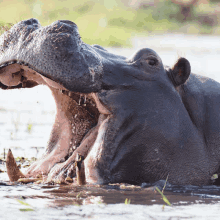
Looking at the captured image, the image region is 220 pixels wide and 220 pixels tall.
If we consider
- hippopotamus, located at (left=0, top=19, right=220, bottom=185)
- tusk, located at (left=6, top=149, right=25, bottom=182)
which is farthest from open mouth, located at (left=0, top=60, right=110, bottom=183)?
tusk, located at (left=6, top=149, right=25, bottom=182)

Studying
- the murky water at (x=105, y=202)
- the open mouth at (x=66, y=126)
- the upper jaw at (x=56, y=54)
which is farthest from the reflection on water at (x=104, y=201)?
the upper jaw at (x=56, y=54)

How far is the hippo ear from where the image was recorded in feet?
13.2

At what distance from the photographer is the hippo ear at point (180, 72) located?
4012 millimetres

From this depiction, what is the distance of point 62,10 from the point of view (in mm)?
33031

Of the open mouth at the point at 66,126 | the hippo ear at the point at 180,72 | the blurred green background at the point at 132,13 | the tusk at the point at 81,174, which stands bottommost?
the tusk at the point at 81,174

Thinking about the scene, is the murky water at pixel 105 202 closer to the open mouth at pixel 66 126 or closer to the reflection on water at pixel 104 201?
the reflection on water at pixel 104 201

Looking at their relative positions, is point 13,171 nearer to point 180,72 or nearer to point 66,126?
point 66,126

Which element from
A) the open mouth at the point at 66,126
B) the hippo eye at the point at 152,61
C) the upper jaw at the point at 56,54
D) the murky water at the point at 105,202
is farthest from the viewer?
the hippo eye at the point at 152,61

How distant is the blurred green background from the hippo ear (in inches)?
925

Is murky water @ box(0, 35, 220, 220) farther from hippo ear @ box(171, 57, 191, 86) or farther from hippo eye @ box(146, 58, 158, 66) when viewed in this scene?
hippo eye @ box(146, 58, 158, 66)

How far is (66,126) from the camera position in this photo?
4.13 meters

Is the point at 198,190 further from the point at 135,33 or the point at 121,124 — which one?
the point at 135,33

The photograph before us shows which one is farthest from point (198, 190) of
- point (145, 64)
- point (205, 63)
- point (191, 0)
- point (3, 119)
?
point (191, 0)

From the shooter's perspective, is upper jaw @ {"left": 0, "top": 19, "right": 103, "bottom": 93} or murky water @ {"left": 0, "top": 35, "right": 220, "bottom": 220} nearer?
murky water @ {"left": 0, "top": 35, "right": 220, "bottom": 220}
